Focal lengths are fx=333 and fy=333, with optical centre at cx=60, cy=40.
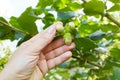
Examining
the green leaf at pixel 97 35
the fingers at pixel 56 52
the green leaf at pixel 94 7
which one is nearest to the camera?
the green leaf at pixel 94 7

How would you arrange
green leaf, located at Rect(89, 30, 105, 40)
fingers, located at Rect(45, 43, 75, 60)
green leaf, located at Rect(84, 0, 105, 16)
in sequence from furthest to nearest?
fingers, located at Rect(45, 43, 75, 60) → green leaf, located at Rect(89, 30, 105, 40) → green leaf, located at Rect(84, 0, 105, 16)

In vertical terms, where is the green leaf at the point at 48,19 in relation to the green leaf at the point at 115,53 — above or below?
above

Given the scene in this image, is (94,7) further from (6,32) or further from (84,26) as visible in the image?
(6,32)

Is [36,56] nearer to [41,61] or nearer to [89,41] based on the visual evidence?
[41,61]

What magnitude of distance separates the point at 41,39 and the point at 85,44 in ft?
0.64

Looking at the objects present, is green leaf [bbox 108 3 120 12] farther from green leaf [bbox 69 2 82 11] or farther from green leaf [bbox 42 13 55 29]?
green leaf [bbox 42 13 55 29]

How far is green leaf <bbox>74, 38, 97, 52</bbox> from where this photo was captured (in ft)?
3.64

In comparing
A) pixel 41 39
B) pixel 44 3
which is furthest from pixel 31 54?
pixel 44 3

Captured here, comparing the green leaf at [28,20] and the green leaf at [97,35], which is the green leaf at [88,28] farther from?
the green leaf at [28,20]

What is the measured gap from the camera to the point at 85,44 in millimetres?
1125

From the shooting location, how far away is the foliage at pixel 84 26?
3.51 ft

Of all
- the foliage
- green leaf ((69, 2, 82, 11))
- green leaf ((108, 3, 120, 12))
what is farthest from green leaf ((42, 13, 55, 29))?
green leaf ((108, 3, 120, 12))

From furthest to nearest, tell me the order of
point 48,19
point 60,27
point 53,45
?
point 53,45
point 48,19
point 60,27

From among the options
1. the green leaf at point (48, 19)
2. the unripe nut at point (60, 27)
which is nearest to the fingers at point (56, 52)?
the green leaf at point (48, 19)
